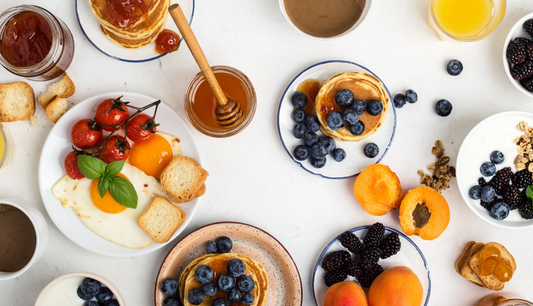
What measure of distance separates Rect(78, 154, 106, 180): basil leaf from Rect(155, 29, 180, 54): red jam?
580 millimetres

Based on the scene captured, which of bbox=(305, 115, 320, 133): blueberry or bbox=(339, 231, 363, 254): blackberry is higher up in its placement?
bbox=(305, 115, 320, 133): blueberry

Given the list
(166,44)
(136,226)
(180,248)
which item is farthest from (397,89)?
(136,226)

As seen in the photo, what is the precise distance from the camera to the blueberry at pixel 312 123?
1876mm

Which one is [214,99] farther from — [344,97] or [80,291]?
[80,291]

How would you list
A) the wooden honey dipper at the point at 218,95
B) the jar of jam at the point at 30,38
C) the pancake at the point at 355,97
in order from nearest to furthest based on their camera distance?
Result: the wooden honey dipper at the point at 218,95, the jar of jam at the point at 30,38, the pancake at the point at 355,97


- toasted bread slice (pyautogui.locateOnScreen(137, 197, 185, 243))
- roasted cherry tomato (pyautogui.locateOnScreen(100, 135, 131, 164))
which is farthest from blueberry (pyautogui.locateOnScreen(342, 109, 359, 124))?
roasted cherry tomato (pyautogui.locateOnScreen(100, 135, 131, 164))

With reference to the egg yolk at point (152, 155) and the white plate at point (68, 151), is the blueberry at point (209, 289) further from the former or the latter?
the egg yolk at point (152, 155)

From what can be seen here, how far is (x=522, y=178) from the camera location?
195 centimetres

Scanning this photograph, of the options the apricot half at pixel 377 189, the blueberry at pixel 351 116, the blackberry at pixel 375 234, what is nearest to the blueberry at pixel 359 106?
the blueberry at pixel 351 116

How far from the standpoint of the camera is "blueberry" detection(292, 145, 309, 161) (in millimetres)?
1882

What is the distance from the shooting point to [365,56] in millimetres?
2006

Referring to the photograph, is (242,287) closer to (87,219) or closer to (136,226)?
(136,226)

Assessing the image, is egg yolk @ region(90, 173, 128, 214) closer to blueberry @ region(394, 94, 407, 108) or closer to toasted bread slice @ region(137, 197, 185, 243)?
toasted bread slice @ region(137, 197, 185, 243)

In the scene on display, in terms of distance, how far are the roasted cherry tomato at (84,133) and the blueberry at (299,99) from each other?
0.91 metres
